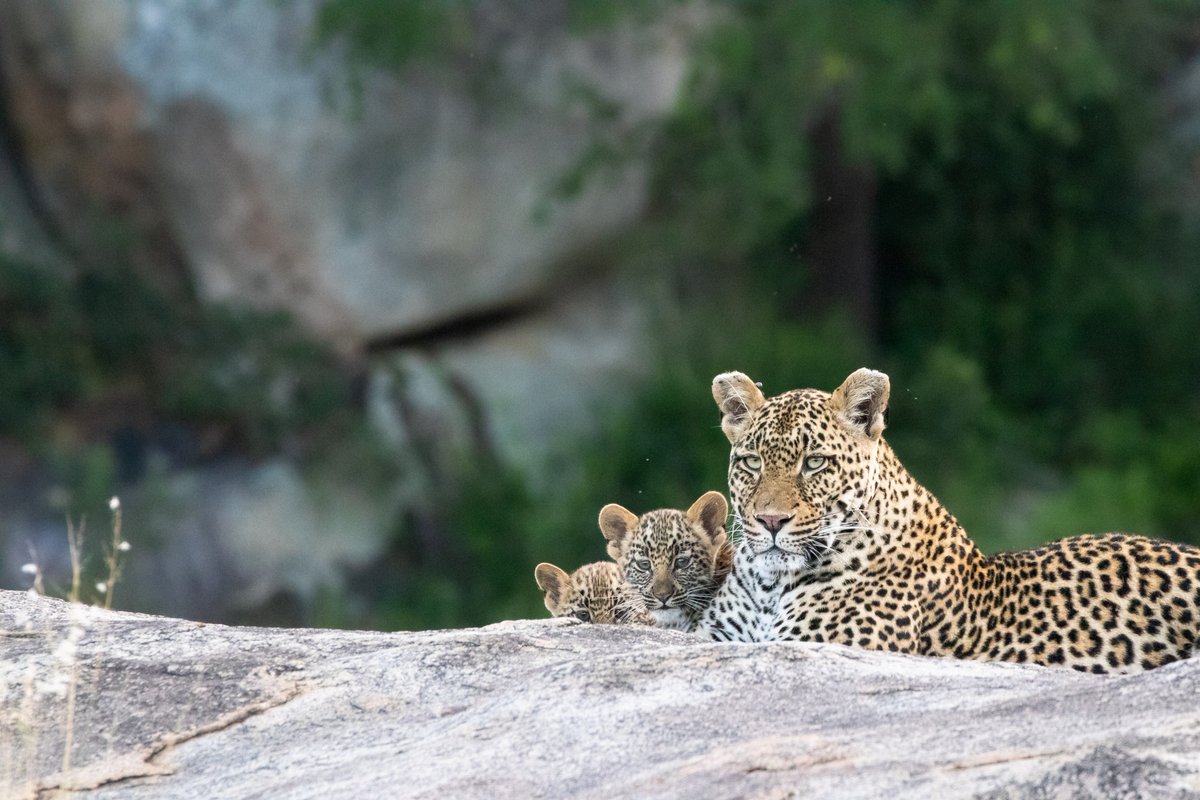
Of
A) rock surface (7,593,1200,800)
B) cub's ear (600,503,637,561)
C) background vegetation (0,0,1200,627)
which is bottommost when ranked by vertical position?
rock surface (7,593,1200,800)

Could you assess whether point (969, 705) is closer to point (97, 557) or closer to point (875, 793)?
point (875, 793)

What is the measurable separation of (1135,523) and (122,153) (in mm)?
10899

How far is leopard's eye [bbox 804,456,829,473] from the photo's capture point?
8320 millimetres

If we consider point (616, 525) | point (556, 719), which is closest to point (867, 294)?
point (616, 525)

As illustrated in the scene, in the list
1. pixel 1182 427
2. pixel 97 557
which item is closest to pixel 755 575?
pixel 97 557

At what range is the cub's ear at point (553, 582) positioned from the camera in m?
9.65

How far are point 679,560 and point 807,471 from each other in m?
1.12

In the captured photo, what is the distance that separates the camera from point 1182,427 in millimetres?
23922

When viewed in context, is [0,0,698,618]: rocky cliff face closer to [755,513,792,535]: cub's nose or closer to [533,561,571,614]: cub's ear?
[533,561,571,614]: cub's ear

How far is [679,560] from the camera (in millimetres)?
9281

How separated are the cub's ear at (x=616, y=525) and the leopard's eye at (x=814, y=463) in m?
1.52

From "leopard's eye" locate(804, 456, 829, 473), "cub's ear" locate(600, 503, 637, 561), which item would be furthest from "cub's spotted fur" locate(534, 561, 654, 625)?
"leopard's eye" locate(804, 456, 829, 473)

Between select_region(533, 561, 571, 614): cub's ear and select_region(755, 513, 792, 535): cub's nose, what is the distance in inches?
60.8

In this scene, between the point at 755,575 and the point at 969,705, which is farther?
the point at 755,575
